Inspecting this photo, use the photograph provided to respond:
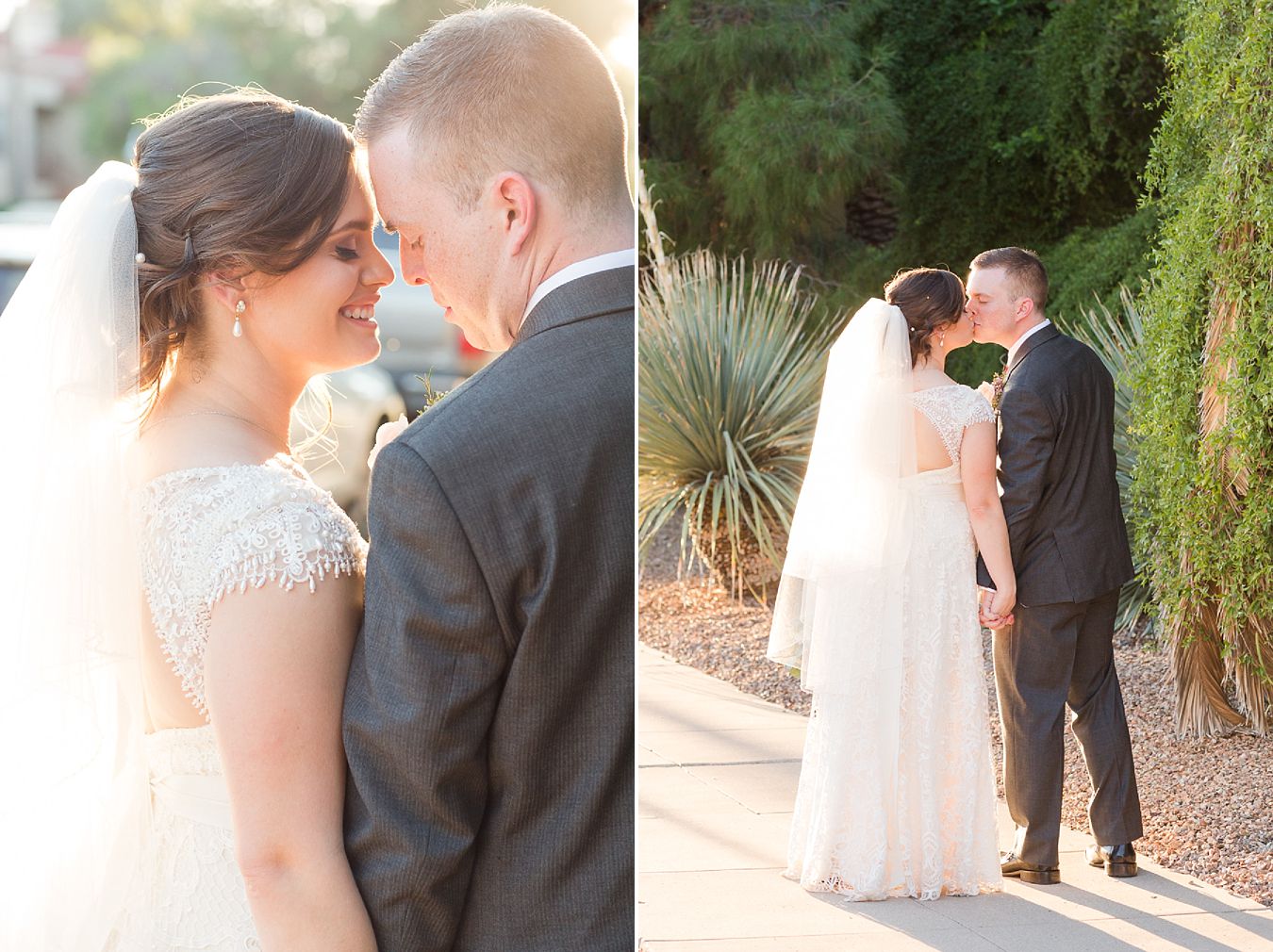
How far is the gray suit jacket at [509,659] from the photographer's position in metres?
1.01

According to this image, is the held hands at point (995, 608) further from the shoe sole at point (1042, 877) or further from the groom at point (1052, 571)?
the shoe sole at point (1042, 877)

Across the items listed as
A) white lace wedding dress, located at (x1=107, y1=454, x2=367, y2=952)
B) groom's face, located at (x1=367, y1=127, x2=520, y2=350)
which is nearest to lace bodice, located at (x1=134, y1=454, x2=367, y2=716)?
white lace wedding dress, located at (x1=107, y1=454, x2=367, y2=952)

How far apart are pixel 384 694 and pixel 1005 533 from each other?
176 centimetres

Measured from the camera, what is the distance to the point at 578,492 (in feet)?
3.45

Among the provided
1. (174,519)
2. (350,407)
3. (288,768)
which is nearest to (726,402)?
(174,519)

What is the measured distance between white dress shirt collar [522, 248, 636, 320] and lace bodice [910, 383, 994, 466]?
1.40 m

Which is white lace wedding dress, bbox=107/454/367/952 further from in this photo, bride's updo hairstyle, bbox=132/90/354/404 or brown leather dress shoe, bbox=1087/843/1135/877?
→ brown leather dress shoe, bbox=1087/843/1135/877

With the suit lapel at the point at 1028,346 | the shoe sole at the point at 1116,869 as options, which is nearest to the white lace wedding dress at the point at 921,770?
the shoe sole at the point at 1116,869

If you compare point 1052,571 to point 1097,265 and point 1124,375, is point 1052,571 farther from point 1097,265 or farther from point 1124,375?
point 1097,265

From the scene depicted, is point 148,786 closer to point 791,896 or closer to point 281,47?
point 791,896

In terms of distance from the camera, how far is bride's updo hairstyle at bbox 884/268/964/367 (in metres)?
2.46

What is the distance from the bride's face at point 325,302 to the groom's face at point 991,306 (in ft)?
4.72

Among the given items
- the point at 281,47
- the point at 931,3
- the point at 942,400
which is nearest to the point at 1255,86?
the point at 931,3

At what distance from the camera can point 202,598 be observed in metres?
1.19
